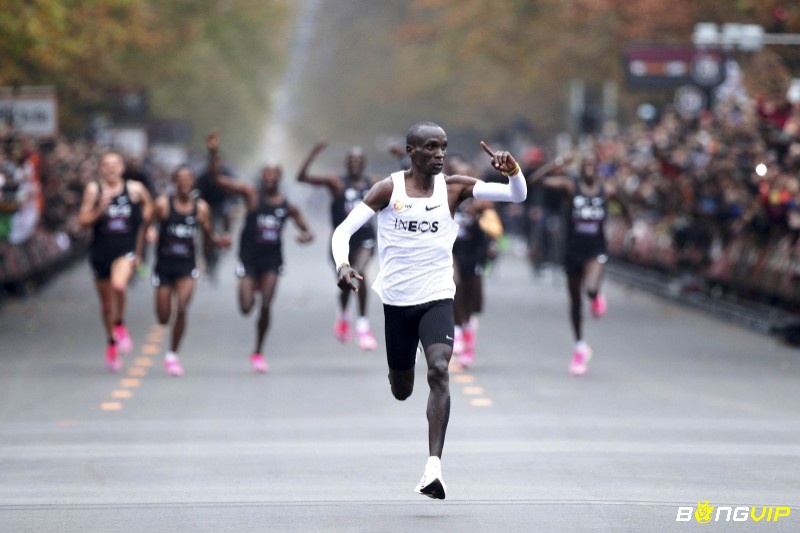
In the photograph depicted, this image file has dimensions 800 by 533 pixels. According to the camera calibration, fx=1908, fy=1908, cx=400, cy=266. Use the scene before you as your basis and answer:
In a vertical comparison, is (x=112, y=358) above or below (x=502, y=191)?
below

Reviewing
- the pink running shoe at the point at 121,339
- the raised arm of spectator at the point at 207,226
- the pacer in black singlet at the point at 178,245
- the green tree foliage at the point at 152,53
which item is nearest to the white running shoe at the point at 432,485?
the pacer in black singlet at the point at 178,245

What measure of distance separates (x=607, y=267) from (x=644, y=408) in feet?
72.9

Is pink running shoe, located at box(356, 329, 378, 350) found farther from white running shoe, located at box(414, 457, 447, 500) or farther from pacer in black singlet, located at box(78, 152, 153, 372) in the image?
white running shoe, located at box(414, 457, 447, 500)

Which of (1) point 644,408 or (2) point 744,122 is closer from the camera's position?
(1) point 644,408

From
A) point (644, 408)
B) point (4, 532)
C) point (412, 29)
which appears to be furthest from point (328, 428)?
point (412, 29)

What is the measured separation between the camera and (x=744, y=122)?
25688 mm

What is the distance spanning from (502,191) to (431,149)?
0.54 m

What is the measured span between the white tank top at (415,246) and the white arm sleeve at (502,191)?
20 cm

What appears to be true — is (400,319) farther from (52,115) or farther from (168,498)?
(52,115)

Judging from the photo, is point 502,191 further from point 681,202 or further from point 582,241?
point 681,202

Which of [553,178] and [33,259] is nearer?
[553,178]

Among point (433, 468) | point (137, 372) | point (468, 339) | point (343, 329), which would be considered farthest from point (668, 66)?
point (433, 468)

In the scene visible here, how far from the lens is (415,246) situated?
991 cm

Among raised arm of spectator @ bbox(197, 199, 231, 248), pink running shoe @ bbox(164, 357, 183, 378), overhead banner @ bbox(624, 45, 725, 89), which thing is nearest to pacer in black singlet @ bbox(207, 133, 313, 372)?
raised arm of spectator @ bbox(197, 199, 231, 248)
